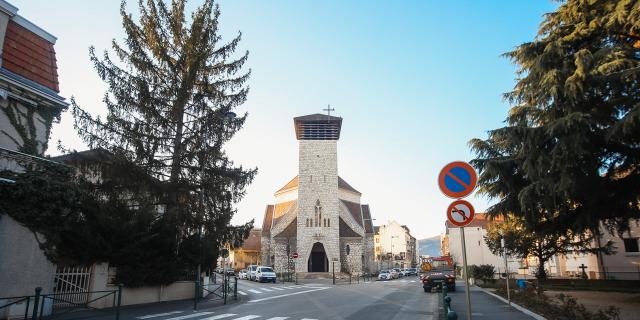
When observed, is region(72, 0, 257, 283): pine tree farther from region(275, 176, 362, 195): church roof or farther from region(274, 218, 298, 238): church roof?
region(275, 176, 362, 195): church roof

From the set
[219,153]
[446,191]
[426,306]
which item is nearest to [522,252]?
[426,306]

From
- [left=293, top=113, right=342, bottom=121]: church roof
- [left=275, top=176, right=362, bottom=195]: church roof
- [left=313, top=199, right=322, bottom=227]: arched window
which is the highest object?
Answer: [left=293, top=113, right=342, bottom=121]: church roof

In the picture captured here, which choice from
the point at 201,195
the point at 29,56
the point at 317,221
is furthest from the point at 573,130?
the point at 317,221

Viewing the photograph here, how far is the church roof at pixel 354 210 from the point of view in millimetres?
56625

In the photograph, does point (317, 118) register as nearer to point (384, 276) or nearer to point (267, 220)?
point (267, 220)

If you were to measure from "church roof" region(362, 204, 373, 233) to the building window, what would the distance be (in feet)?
106

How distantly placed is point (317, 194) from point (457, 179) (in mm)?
43274

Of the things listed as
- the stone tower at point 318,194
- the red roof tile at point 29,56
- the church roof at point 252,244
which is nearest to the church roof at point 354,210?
the stone tower at point 318,194

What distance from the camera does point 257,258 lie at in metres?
70.1

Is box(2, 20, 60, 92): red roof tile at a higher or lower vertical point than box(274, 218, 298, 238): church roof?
higher

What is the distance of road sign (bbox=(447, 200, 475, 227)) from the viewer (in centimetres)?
582

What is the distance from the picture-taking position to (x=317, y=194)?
4897cm

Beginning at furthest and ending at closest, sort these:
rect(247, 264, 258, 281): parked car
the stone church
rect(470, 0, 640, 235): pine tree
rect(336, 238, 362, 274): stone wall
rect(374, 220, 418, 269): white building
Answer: rect(374, 220, 418, 269): white building → rect(336, 238, 362, 274): stone wall → the stone church → rect(247, 264, 258, 281): parked car → rect(470, 0, 640, 235): pine tree

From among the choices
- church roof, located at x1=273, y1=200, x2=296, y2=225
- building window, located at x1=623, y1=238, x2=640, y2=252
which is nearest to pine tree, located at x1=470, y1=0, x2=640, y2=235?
building window, located at x1=623, y1=238, x2=640, y2=252
